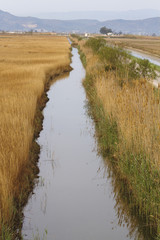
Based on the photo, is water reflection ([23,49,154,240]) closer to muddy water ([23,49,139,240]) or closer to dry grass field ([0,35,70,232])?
muddy water ([23,49,139,240])

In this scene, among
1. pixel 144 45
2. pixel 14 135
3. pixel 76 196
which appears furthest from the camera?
pixel 144 45

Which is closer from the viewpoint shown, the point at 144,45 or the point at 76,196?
the point at 76,196

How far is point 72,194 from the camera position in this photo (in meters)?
5.82

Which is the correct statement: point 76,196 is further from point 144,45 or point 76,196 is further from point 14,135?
point 144,45

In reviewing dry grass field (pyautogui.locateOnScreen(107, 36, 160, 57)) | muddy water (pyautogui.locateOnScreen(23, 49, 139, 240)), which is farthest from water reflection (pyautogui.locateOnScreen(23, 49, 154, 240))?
dry grass field (pyautogui.locateOnScreen(107, 36, 160, 57))

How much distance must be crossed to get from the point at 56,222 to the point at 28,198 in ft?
2.62

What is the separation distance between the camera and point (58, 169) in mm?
6906

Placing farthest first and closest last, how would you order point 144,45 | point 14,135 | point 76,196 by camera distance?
point 144,45 → point 14,135 → point 76,196

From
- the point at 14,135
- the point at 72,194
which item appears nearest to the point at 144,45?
the point at 14,135

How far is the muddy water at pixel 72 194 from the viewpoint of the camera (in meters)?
4.77

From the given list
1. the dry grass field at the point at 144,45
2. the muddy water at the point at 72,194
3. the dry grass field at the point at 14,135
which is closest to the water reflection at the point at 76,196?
the muddy water at the point at 72,194

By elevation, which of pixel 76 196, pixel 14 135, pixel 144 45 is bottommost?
pixel 76 196

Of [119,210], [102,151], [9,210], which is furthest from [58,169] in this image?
[9,210]

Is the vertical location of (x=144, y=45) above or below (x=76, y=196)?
above
